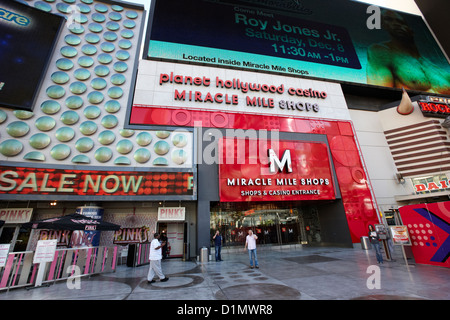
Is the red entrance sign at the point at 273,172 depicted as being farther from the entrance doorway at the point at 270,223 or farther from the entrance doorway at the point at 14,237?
the entrance doorway at the point at 14,237

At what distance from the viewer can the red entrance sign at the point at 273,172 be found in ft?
52.7

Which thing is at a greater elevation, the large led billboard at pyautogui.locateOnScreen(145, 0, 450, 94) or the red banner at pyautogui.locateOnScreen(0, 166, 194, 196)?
the large led billboard at pyautogui.locateOnScreen(145, 0, 450, 94)

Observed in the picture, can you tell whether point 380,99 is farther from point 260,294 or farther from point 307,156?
point 260,294

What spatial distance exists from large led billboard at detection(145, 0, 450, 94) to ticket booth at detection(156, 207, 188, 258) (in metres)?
14.8

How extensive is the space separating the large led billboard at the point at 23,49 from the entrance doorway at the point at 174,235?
1293cm

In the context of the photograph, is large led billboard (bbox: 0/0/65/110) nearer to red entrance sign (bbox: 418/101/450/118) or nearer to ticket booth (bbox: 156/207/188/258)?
ticket booth (bbox: 156/207/188/258)

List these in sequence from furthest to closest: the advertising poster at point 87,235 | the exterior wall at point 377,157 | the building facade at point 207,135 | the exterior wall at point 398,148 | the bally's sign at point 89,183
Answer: the exterior wall at point 377,157, the exterior wall at point 398,148, the building facade at point 207,135, the advertising poster at point 87,235, the bally's sign at point 89,183

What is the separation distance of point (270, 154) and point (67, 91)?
17026 millimetres

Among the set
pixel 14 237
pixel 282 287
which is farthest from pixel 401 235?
pixel 14 237

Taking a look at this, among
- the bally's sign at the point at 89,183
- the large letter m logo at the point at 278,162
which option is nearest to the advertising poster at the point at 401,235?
the large letter m logo at the point at 278,162

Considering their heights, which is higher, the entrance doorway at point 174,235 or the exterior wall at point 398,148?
the exterior wall at point 398,148

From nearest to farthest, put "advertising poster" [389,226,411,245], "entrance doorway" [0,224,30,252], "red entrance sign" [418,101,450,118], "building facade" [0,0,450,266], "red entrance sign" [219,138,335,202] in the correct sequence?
1. "advertising poster" [389,226,411,245]
2. "entrance doorway" [0,224,30,252]
3. "building facade" [0,0,450,266]
4. "red entrance sign" [219,138,335,202]
5. "red entrance sign" [418,101,450,118]

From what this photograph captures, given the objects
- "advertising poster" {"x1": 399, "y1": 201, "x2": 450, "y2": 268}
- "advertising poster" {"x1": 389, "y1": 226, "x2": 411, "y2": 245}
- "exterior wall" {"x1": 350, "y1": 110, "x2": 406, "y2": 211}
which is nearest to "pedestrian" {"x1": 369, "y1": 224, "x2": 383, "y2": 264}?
"advertising poster" {"x1": 389, "y1": 226, "x2": 411, "y2": 245}

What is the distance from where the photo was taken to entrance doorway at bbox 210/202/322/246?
19062 millimetres
